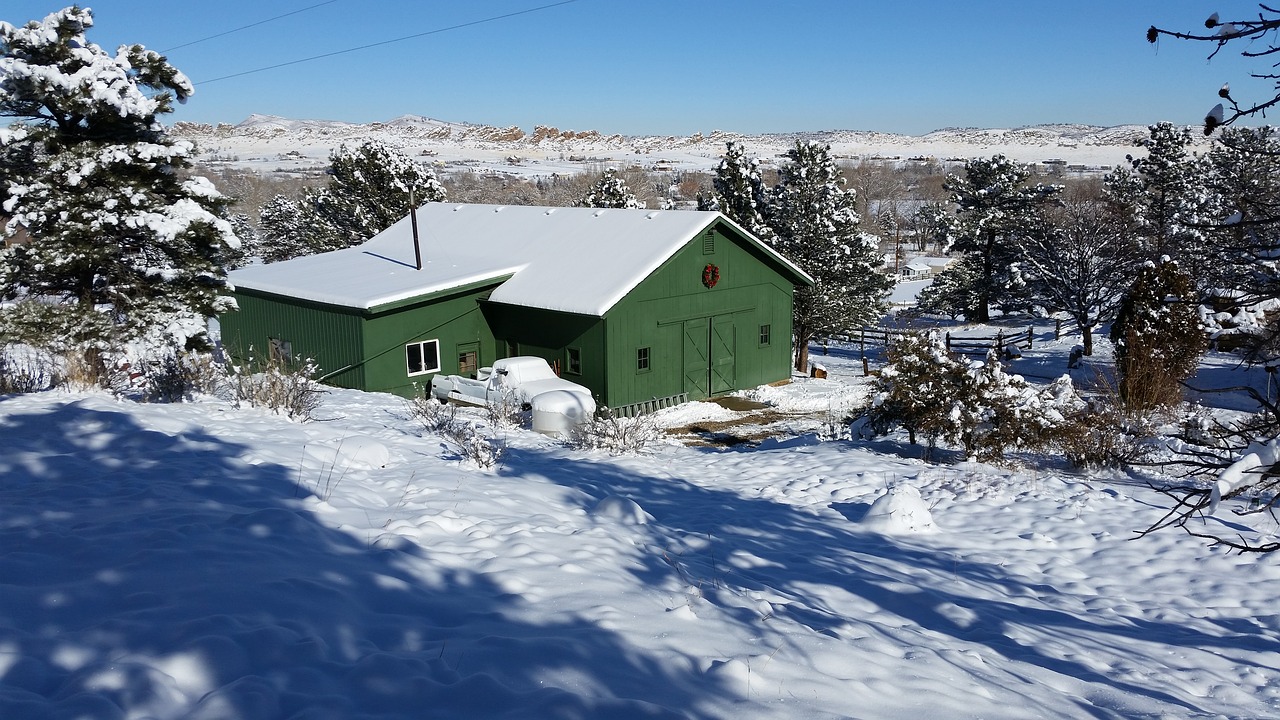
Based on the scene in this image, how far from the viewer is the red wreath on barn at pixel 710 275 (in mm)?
22766

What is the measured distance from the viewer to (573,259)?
22.9 m

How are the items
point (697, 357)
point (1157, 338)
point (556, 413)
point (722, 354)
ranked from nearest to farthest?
point (556, 413) < point (1157, 338) < point (697, 357) < point (722, 354)

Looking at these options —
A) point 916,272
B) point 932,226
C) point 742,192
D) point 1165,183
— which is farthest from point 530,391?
point 916,272

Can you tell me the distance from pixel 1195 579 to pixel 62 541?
33.4ft

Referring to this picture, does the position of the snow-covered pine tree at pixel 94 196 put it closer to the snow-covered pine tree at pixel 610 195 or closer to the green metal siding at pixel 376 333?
the green metal siding at pixel 376 333

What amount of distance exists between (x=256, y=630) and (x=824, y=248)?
26.6 meters

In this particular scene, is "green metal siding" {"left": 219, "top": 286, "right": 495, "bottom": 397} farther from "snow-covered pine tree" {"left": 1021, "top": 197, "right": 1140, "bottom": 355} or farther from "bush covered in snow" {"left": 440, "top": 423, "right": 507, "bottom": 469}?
"snow-covered pine tree" {"left": 1021, "top": 197, "right": 1140, "bottom": 355}

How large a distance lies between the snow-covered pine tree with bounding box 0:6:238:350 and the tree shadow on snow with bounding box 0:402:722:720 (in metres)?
12.0

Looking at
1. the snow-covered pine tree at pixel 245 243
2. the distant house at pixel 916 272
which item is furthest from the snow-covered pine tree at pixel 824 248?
the distant house at pixel 916 272

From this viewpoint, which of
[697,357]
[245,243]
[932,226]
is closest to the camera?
[697,357]

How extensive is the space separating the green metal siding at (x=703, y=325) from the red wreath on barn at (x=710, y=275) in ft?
0.38

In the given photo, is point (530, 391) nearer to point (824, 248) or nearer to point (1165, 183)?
point (824, 248)

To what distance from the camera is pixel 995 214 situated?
40.2 m

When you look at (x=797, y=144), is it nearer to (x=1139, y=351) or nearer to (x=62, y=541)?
(x=1139, y=351)
